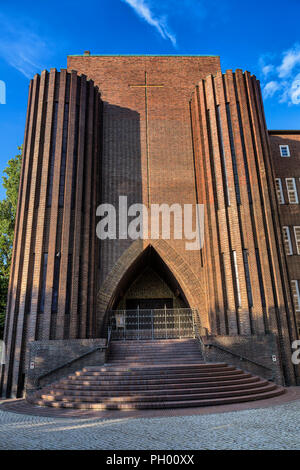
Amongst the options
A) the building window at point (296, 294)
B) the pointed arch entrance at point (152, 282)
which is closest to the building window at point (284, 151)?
the building window at point (296, 294)

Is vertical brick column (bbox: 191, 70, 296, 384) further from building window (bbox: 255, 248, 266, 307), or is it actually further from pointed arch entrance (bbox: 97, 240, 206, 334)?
pointed arch entrance (bbox: 97, 240, 206, 334)

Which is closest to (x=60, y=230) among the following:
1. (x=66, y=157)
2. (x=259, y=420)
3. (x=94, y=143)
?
(x=66, y=157)

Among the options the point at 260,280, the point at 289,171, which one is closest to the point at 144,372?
the point at 260,280

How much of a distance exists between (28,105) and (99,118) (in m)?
3.84

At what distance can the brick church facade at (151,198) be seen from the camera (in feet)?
46.4

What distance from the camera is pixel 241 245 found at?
49.7ft

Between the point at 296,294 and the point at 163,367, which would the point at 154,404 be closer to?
the point at 163,367

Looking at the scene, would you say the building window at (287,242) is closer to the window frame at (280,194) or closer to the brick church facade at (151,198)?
the brick church facade at (151,198)

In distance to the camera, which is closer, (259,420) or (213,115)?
(259,420)

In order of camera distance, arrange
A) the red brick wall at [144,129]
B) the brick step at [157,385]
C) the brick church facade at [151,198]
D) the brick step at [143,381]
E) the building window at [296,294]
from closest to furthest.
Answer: the brick step at [157,385]
the brick step at [143,381]
the brick church facade at [151,198]
the building window at [296,294]
the red brick wall at [144,129]

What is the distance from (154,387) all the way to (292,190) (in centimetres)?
1516

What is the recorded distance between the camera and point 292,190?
20.0m

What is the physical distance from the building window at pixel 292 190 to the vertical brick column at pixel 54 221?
11.3 metres

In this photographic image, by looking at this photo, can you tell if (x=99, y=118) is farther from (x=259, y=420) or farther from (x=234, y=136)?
(x=259, y=420)
